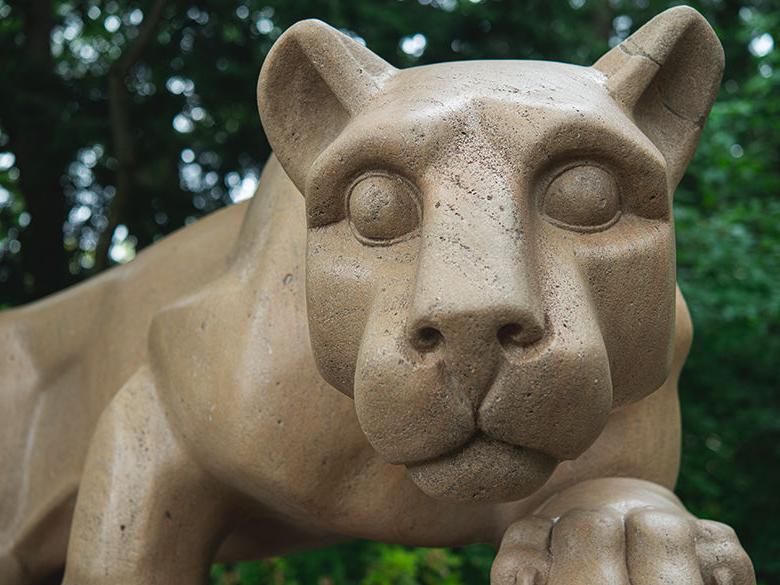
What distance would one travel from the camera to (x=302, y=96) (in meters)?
1.48

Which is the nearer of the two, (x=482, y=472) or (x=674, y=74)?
(x=482, y=472)

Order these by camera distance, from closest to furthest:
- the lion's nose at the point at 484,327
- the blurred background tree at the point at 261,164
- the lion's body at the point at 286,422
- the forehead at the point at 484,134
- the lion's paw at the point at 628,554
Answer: the lion's nose at the point at 484,327 → the forehead at the point at 484,134 → the lion's paw at the point at 628,554 → the lion's body at the point at 286,422 → the blurred background tree at the point at 261,164

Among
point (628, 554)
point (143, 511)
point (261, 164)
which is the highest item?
point (628, 554)

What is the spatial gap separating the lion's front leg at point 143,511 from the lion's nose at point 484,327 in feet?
2.42

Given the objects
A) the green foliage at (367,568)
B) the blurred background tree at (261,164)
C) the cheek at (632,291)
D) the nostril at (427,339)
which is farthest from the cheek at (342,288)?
the green foliage at (367,568)

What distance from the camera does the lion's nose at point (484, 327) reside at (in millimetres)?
1147

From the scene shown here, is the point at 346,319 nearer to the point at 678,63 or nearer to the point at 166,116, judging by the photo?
the point at 678,63

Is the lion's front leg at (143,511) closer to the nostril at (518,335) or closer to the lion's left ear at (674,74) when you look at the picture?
the nostril at (518,335)

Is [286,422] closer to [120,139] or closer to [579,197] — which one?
[579,197]

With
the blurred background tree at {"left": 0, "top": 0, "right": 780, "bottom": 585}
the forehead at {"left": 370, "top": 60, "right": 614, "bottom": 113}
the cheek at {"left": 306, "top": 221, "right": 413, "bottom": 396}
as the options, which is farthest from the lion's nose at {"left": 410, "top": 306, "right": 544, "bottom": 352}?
the blurred background tree at {"left": 0, "top": 0, "right": 780, "bottom": 585}

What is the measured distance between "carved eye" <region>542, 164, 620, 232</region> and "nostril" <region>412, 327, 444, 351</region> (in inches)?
8.3

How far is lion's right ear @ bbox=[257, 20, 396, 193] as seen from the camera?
1438mm

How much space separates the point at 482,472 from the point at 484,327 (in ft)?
0.63

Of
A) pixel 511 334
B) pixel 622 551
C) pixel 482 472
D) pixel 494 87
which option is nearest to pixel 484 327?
pixel 511 334
